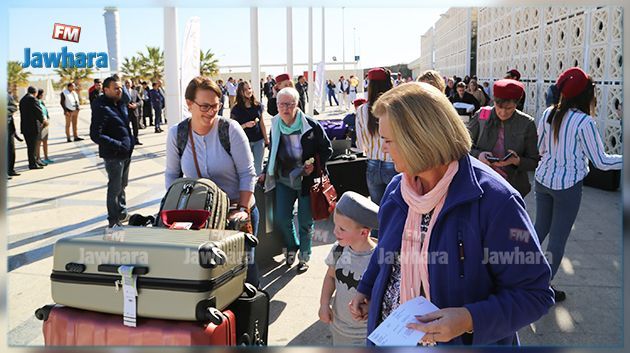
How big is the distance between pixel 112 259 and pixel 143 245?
0.14 m

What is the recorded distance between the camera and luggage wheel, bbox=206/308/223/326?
227 centimetres

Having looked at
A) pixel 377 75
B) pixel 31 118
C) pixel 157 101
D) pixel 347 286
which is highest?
pixel 157 101

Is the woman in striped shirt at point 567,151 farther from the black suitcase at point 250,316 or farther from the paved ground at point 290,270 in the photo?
the black suitcase at point 250,316

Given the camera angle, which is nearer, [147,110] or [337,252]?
[337,252]

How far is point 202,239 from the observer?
2467 millimetres

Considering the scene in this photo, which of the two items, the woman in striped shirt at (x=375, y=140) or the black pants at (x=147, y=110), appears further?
the black pants at (x=147, y=110)

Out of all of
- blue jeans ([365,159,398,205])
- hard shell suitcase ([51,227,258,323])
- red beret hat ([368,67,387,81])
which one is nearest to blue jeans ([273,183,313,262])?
blue jeans ([365,159,398,205])

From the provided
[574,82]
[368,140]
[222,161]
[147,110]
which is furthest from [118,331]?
[147,110]

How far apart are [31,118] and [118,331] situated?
34.4 feet

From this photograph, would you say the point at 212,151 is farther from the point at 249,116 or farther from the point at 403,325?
the point at 249,116

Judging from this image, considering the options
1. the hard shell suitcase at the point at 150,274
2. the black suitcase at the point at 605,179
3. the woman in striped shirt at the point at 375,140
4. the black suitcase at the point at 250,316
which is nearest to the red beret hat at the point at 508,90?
the woman in striped shirt at the point at 375,140

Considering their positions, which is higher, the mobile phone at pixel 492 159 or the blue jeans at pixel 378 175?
the mobile phone at pixel 492 159

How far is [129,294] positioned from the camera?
2279 mm

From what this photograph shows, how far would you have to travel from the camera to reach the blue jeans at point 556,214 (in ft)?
13.3
